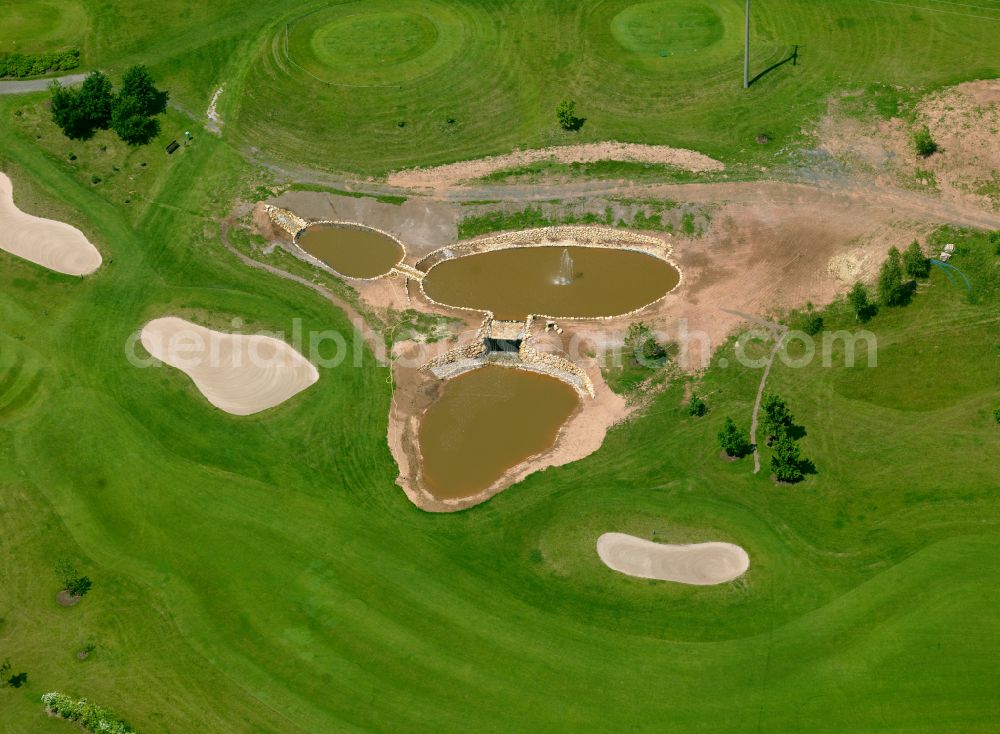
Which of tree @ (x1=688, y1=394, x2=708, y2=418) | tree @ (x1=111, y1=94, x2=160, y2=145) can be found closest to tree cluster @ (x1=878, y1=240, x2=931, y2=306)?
tree @ (x1=688, y1=394, x2=708, y2=418)

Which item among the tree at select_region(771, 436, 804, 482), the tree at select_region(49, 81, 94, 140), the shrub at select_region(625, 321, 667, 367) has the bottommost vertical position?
A: the tree at select_region(771, 436, 804, 482)

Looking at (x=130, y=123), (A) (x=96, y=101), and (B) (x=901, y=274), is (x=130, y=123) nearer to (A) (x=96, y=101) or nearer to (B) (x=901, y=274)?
(A) (x=96, y=101)

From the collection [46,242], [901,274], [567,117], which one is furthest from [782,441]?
[46,242]

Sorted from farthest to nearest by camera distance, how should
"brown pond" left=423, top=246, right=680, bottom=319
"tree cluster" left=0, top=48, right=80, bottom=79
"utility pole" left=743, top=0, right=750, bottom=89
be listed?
"tree cluster" left=0, top=48, right=80, bottom=79, "utility pole" left=743, top=0, right=750, bottom=89, "brown pond" left=423, top=246, right=680, bottom=319

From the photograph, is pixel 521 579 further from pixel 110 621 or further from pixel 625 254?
pixel 625 254

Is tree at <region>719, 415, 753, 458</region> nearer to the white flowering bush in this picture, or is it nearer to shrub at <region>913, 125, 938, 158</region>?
shrub at <region>913, 125, 938, 158</region>

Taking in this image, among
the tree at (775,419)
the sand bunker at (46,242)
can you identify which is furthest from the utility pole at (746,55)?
the sand bunker at (46,242)
